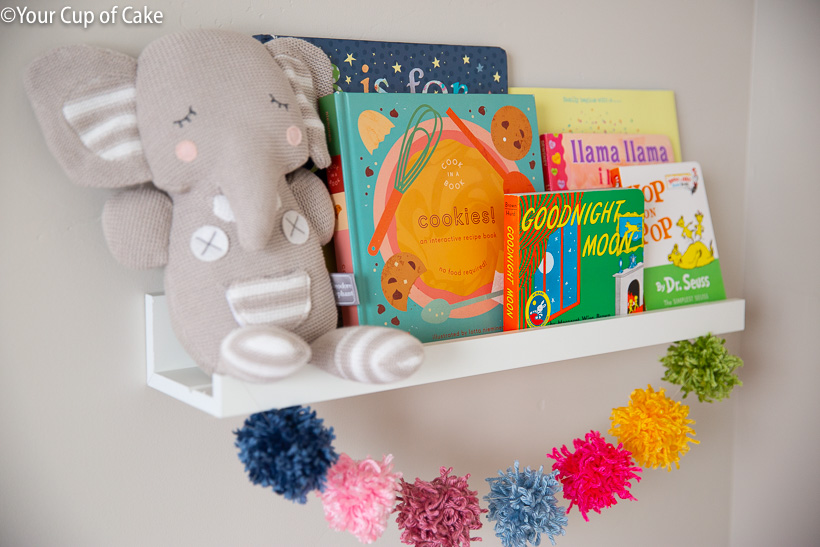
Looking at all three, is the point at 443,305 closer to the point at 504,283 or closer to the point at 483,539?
the point at 504,283

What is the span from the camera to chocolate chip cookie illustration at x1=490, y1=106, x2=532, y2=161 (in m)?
0.78

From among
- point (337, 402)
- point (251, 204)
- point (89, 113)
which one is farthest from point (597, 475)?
point (89, 113)

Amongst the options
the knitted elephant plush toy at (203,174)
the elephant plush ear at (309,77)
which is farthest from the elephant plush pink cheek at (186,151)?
the elephant plush ear at (309,77)

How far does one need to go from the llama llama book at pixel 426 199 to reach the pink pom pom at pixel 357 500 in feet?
0.51

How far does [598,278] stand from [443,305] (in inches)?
8.2

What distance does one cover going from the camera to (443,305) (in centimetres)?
74

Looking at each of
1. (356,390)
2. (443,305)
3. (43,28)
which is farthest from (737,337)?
(43,28)

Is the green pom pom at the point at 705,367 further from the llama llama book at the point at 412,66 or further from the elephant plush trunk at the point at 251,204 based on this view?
the elephant plush trunk at the point at 251,204

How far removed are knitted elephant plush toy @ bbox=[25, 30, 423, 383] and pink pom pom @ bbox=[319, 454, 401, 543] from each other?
12cm

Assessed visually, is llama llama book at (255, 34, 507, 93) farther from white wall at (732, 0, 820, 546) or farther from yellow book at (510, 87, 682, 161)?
white wall at (732, 0, 820, 546)

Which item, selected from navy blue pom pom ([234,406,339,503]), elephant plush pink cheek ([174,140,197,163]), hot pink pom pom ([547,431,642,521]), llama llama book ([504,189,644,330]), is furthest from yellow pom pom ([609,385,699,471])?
elephant plush pink cheek ([174,140,197,163])

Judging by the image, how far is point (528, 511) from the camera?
772 mm

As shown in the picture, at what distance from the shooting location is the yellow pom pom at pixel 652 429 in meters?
0.88

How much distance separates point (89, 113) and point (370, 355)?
1.06ft
